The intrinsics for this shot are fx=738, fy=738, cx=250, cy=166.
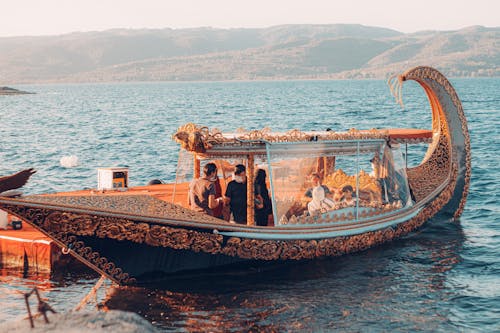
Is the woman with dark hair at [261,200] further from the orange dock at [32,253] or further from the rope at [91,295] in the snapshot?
the orange dock at [32,253]

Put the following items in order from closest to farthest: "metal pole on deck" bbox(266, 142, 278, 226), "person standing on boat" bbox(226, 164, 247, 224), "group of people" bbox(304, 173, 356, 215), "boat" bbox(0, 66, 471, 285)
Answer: "boat" bbox(0, 66, 471, 285) → "metal pole on deck" bbox(266, 142, 278, 226) → "person standing on boat" bbox(226, 164, 247, 224) → "group of people" bbox(304, 173, 356, 215)

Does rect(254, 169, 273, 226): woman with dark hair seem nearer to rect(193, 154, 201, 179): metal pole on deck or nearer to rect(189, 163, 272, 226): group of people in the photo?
rect(189, 163, 272, 226): group of people

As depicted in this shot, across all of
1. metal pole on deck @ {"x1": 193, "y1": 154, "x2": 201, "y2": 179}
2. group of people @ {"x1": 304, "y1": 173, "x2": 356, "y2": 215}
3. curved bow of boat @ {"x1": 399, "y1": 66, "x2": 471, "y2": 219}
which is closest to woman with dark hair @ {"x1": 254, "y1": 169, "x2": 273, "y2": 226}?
group of people @ {"x1": 304, "y1": 173, "x2": 356, "y2": 215}

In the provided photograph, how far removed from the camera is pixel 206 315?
44.9 ft

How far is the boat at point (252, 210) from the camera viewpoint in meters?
13.6

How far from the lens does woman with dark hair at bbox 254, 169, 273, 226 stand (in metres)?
15.6

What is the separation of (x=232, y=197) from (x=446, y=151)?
8285 mm

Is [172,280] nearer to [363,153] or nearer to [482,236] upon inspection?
[363,153]

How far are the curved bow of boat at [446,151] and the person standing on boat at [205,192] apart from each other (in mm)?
7156

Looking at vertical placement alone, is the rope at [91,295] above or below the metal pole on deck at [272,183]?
below

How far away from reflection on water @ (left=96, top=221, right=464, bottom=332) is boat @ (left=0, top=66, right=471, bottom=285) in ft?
1.24

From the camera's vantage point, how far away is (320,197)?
16359mm

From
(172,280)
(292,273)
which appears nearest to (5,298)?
(172,280)

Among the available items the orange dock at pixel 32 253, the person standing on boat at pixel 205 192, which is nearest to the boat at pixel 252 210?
the person standing on boat at pixel 205 192
